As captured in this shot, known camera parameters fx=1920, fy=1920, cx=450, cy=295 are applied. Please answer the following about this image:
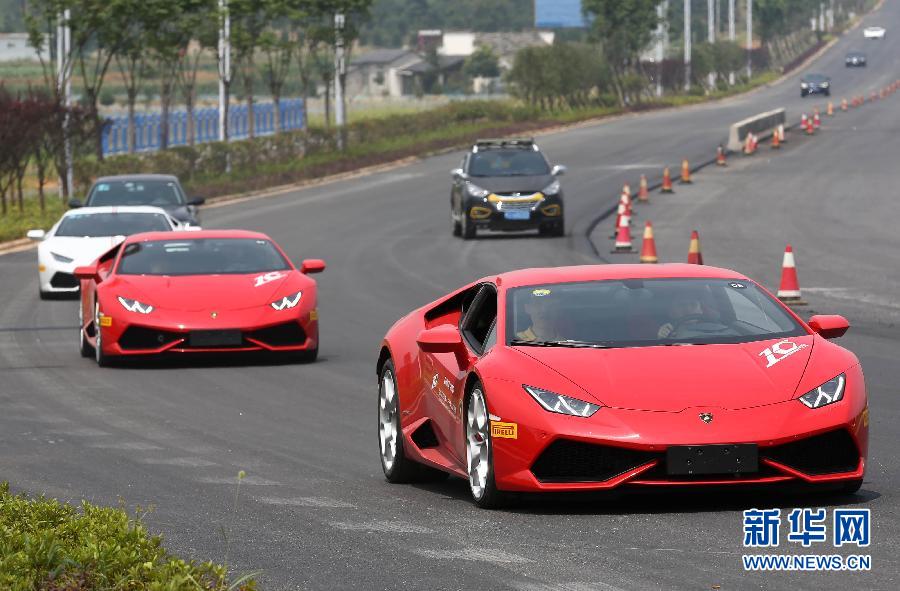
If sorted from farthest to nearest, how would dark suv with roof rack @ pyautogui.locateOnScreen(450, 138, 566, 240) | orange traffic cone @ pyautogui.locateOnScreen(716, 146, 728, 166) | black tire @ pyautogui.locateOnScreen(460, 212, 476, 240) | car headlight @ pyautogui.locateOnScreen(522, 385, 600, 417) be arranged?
orange traffic cone @ pyautogui.locateOnScreen(716, 146, 728, 166) → black tire @ pyautogui.locateOnScreen(460, 212, 476, 240) → dark suv with roof rack @ pyautogui.locateOnScreen(450, 138, 566, 240) → car headlight @ pyautogui.locateOnScreen(522, 385, 600, 417)

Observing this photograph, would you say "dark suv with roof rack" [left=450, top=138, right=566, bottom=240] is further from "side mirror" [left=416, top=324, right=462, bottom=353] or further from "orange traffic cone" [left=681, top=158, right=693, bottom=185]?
"side mirror" [left=416, top=324, right=462, bottom=353]

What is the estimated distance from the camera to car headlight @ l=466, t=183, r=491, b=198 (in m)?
37.3

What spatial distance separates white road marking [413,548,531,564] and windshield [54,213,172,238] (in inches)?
791

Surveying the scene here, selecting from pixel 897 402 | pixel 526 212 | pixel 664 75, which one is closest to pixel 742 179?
pixel 526 212

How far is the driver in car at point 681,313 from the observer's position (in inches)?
392

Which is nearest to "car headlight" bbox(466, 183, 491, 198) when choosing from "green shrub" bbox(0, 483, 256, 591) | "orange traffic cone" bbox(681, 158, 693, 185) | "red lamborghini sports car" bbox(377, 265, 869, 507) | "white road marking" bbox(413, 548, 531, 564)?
"orange traffic cone" bbox(681, 158, 693, 185)

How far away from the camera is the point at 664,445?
8.81 metres

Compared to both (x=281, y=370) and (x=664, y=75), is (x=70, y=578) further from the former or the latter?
(x=664, y=75)

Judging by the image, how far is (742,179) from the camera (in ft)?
171

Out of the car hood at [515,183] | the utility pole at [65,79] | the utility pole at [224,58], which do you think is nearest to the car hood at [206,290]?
the car hood at [515,183]

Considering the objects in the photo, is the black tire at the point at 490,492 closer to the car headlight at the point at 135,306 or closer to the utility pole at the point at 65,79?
the car headlight at the point at 135,306

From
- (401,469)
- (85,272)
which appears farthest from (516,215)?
(401,469)

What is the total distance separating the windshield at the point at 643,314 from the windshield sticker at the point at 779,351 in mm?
175

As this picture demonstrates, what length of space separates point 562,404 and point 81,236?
785 inches
